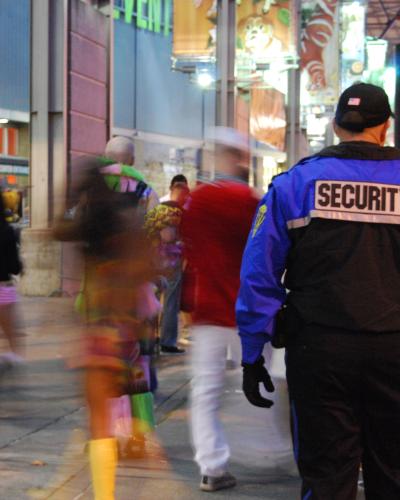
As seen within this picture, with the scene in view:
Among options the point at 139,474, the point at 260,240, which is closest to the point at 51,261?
the point at 139,474

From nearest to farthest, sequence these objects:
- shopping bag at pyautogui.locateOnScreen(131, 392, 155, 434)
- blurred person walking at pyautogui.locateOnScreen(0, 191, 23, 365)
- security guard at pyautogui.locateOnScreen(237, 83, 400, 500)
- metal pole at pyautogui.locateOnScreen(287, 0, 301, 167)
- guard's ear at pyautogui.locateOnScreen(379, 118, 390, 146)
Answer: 1. security guard at pyautogui.locateOnScreen(237, 83, 400, 500)
2. guard's ear at pyautogui.locateOnScreen(379, 118, 390, 146)
3. shopping bag at pyautogui.locateOnScreen(131, 392, 155, 434)
4. blurred person walking at pyautogui.locateOnScreen(0, 191, 23, 365)
5. metal pole at pyautogui.locateOnScreen(287, 0, 301, 167)

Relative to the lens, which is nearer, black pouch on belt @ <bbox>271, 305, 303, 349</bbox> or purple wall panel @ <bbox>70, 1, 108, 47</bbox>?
black pouch on belt @ <bbox>271, 305, 303, 349</bbox>

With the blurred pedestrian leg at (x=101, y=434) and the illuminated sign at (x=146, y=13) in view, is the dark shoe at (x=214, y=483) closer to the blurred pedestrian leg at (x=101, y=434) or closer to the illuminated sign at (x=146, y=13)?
the blurred pedestrian leg at (x=101, y=434)

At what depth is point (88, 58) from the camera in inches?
603

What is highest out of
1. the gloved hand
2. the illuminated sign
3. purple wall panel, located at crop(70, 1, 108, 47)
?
the illuminated sign

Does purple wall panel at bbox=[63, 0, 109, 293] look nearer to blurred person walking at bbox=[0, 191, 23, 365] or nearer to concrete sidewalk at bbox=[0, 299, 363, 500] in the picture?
blurred person walking at bbox=[0, 191, 23, 365]

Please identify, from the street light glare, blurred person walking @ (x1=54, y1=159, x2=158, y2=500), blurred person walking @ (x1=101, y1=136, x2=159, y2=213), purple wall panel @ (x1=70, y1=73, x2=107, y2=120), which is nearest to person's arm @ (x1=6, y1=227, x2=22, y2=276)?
blurred person walking @ (x1=101, y1=136, x2=159, y2=213)

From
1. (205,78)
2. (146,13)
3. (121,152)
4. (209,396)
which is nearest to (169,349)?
(121,152)

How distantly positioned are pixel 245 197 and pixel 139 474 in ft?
5.49

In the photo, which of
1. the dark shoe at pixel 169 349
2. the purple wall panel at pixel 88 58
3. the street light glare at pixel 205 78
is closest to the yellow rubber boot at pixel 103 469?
the dark shoe at pixel 169 349

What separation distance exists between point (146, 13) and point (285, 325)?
Answer: 131 ft

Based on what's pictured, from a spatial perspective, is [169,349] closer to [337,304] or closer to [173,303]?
[173,303]

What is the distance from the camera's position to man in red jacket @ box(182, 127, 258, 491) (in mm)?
5230

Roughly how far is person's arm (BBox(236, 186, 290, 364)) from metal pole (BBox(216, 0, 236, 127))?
56.4ft
